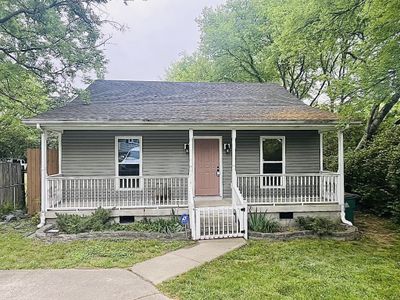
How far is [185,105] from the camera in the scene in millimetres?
10758

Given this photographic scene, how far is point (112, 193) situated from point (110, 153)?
1.32 m

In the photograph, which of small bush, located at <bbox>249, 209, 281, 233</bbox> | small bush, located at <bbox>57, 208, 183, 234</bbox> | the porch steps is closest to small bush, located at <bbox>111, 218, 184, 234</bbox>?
small bush, located at <bbox>57, 208, 183, 234</bbox>

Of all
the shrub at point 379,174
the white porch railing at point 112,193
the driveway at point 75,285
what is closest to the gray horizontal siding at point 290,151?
the shrub at point 379,174

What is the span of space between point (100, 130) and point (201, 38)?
1666cm

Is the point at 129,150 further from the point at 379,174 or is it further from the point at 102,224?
the point at 379,174

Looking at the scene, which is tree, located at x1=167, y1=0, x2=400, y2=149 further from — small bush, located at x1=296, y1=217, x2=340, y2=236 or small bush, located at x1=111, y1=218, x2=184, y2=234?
small bush, located at x1=111, y1=218, x2=184, y2=234

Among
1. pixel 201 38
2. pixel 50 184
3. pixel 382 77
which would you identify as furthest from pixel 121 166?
pixel 201 38

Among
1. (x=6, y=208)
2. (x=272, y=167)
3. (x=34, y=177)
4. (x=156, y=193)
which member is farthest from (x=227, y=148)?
(x=6, y=208)

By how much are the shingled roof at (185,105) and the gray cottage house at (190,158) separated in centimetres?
3

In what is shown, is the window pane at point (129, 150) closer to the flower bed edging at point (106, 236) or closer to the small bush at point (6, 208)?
the flower bed edging at point (106, 236)

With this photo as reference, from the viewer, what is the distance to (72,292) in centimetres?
462

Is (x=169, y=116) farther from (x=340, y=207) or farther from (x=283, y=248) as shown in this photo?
(x=340, y=207)

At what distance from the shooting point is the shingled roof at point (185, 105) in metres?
9.06

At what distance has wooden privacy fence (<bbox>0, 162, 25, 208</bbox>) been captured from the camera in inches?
400
